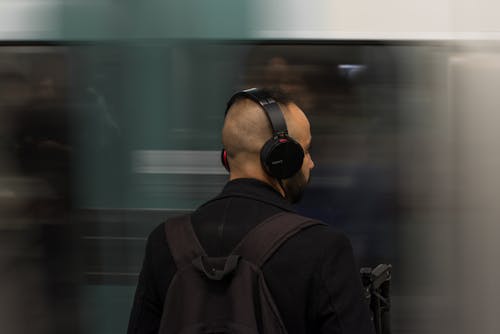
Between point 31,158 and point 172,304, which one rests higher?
point 31,158

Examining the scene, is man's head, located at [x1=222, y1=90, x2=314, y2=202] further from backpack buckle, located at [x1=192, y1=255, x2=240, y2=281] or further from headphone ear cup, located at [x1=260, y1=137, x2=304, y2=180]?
backpack buckle, located at [x1=192, y1=255, x2=240, y2=281]

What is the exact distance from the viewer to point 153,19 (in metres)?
3.16

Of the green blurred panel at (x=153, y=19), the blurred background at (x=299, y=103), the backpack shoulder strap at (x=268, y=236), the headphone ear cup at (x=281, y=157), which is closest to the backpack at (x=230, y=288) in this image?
the backpack shoulder strap at (x=268, y=236)

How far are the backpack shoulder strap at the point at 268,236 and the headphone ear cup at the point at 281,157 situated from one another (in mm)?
117

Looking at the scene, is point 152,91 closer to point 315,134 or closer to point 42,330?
point 315,134

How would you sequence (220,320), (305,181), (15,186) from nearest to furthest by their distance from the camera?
(220,320)
(305,181)
(15,186)

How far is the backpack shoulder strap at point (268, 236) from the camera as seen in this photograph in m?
1.70

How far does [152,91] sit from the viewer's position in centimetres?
315

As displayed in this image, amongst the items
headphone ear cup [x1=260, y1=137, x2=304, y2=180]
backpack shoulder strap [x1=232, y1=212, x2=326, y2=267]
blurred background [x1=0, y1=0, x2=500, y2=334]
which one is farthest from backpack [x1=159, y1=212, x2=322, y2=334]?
blurred background [x1=0, y1=0, x2=500, y2=334]

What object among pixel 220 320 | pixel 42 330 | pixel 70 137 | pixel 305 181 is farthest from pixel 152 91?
pixel 220 320

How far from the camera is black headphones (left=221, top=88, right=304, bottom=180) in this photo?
1762 millimetres

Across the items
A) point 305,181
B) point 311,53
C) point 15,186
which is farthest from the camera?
point 15,186

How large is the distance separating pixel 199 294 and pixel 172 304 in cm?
7

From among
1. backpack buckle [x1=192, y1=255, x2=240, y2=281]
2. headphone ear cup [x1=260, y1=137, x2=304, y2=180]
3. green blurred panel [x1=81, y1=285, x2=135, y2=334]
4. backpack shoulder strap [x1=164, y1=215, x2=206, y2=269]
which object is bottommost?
green blurred panel [x1=81, y1=285, x2=135, y2=334]
